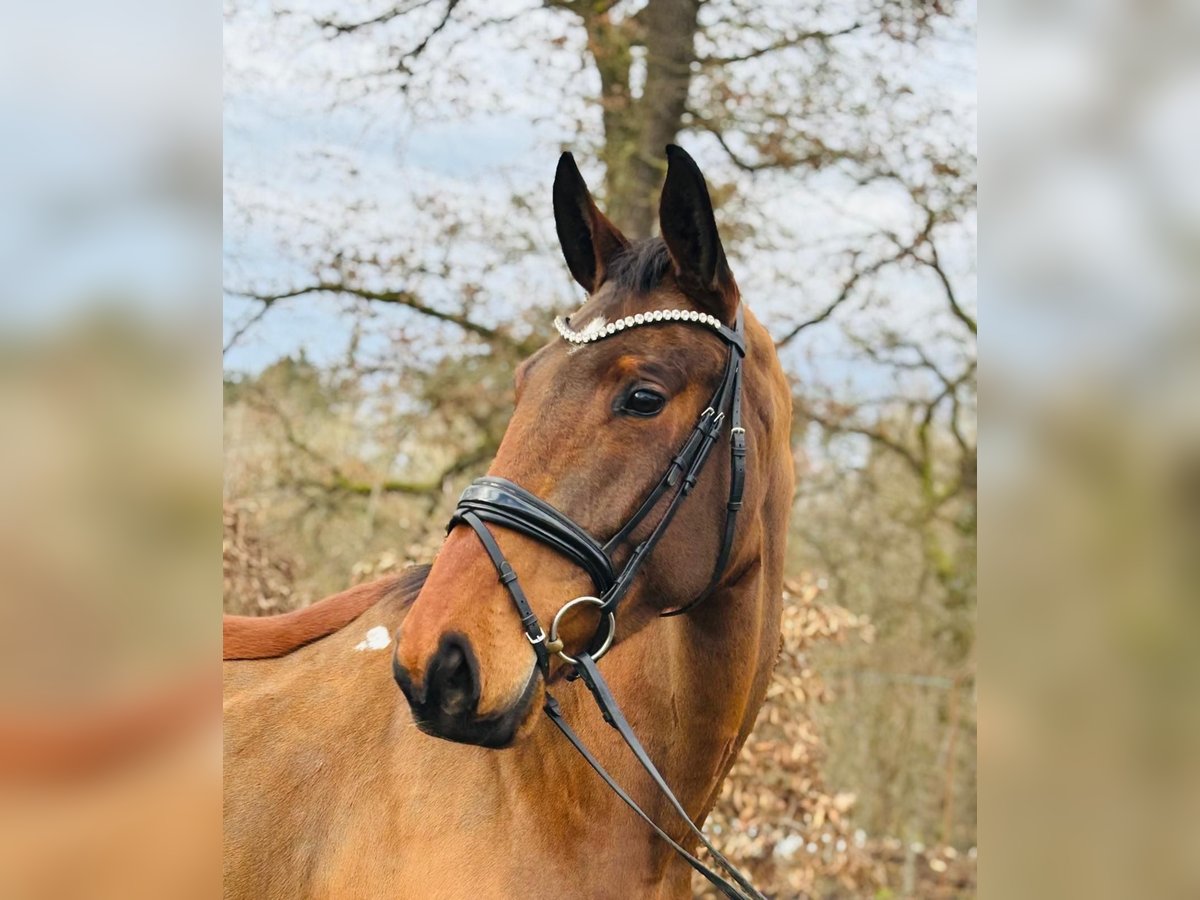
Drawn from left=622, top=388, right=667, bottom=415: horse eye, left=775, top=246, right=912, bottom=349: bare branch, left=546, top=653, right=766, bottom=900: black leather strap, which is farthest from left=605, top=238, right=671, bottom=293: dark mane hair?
left=775, top=246, right=912, bottom=349: bare branch

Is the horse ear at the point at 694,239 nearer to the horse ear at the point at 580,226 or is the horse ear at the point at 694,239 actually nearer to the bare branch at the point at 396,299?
the horse ear at the point at 580,226

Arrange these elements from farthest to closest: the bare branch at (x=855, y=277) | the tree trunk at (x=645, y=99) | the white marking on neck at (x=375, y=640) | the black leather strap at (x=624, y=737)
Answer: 1. the bare branch at (x=855, y=277)
2. the tree trunk at (x=645, y=99)
3. the white marking on neck at (x=375, y=640)
4. the black leather strap at (x=624, y=737)

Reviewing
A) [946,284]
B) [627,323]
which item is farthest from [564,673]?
[946,284]

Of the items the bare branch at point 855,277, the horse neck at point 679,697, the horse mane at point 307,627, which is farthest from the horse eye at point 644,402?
the bare branch at point 855,277

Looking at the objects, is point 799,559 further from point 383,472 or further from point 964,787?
point 383,472

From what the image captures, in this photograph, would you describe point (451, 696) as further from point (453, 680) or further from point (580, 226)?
point (580, 226)

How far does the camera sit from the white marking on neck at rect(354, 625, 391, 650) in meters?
2.61

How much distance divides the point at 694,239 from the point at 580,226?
15.1 inches

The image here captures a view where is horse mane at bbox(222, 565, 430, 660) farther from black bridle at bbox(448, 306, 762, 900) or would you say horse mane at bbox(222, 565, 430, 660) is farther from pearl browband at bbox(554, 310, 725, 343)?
pearl browband at bbox(554, 310, 725, 343)

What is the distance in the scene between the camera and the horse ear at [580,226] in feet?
8.10

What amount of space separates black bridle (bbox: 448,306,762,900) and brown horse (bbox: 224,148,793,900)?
0.08ft

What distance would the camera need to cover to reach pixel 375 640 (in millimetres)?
2621
